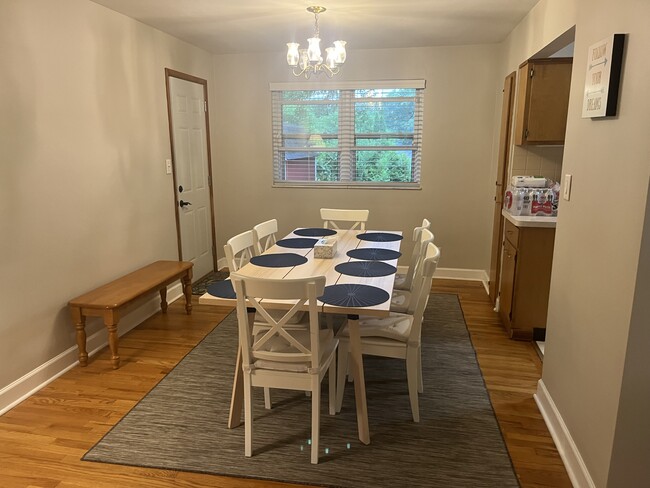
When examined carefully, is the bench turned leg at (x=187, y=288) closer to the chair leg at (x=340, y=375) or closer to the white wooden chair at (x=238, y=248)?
the white wooden chair at (x=238, y=248)

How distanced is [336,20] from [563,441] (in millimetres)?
3199

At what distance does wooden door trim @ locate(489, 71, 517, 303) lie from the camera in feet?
13.0

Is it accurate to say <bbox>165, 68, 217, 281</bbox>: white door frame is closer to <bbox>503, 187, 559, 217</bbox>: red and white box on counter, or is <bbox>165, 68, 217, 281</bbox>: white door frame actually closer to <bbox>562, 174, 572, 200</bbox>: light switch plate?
<bbox>503, 187, 559, 217</bbox>: red and white box on counter

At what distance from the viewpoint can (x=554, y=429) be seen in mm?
2393

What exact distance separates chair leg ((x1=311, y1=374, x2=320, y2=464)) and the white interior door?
2.88m

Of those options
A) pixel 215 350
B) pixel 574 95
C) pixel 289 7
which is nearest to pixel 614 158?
pixel 574 95

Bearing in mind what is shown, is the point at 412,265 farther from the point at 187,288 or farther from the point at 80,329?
the point at 80,329

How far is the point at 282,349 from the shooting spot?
2268 mm

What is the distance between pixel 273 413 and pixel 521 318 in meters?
2.00

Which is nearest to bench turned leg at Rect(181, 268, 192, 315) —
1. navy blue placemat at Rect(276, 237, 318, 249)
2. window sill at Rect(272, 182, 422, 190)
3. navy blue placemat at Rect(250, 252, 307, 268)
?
navy blue placemat at Rect(276, 237, 318, 249)

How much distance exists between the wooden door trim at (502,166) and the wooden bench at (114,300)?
272 cm

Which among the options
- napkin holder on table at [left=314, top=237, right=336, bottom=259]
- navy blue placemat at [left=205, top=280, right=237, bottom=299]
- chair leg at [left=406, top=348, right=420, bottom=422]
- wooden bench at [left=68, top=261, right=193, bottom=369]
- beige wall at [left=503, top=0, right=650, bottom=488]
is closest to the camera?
beige wall at [left=503, top=0, right=650, bottom=488]

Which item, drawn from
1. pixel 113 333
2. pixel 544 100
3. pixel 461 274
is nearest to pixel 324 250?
pixel 113 333

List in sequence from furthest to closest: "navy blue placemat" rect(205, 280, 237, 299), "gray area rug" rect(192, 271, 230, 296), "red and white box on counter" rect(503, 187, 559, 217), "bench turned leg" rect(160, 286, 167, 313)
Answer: "gray area rug" rect(192, 271, 230, 296)
"bench turned leg" rect(160, 286, 167, 313)
"red and white box on counter" rect(503, 187, 559, 217)
"navy blue placemat" rect(205, 280, 237, 299)
